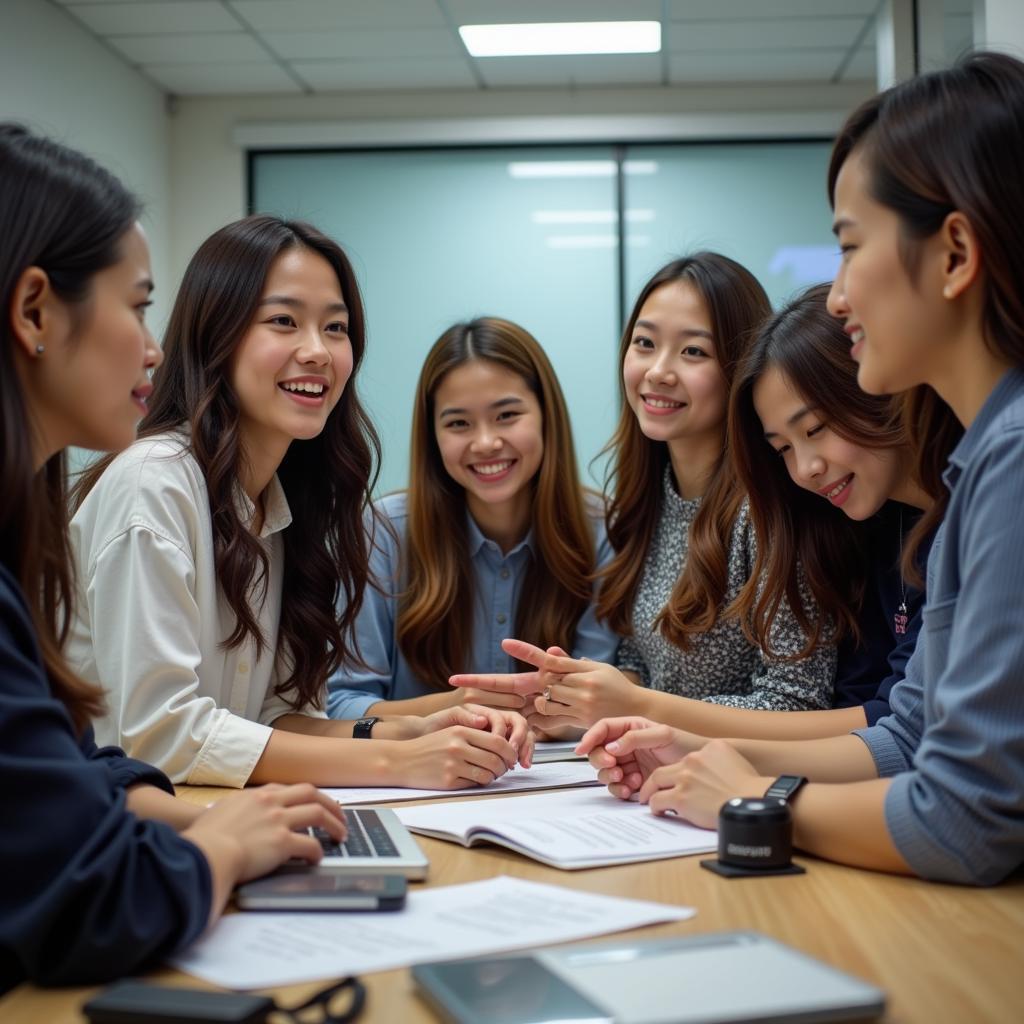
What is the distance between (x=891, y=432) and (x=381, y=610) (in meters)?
1.18

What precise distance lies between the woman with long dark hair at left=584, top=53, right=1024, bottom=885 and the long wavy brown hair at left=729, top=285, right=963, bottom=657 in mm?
548

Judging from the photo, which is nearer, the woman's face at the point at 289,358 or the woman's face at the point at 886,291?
the woman's face at the point at 886,291

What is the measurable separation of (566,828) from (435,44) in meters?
4.72

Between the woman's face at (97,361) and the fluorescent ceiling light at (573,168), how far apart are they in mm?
5033

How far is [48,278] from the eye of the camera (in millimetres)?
1147

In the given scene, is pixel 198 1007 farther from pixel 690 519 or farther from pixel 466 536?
pixel 466 536

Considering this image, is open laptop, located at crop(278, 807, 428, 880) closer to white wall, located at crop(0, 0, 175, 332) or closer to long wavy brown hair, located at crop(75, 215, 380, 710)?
long wavy brown hair, located at crop(75, 215, 380, 710)

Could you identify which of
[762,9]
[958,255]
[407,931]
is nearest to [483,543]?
[958,255]

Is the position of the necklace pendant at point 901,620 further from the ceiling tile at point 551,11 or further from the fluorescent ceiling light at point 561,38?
the fluorescent ceiling light at point 561,38

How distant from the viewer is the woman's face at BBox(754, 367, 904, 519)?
1976 mm

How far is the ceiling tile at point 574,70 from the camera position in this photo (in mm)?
5566

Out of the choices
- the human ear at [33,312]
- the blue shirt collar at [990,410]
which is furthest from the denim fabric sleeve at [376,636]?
the blue shirt collar at [990,410]

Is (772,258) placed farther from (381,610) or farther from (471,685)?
(471,685)

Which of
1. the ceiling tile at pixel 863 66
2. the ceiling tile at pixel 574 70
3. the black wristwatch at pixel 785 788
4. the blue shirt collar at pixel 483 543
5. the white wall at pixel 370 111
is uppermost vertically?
the ceiling tile at pixel 863 66
